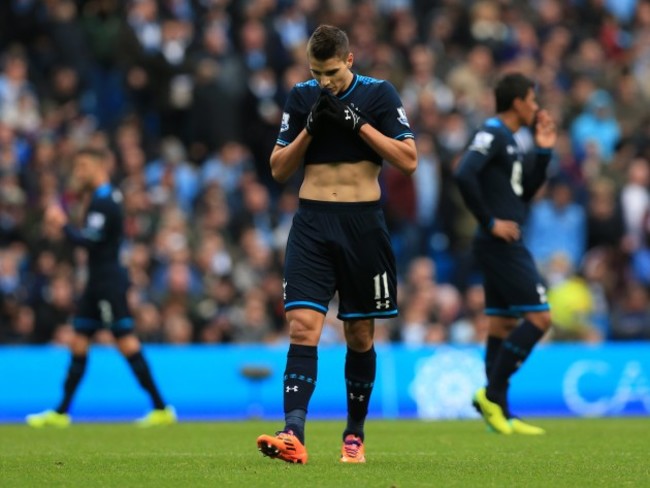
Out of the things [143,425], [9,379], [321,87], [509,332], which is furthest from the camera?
[9,379]

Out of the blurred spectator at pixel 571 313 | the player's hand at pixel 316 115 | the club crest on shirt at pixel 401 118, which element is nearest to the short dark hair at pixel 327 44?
the player's hand at pixel 316 115

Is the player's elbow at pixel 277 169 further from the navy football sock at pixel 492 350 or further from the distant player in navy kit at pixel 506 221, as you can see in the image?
the navy football sock at pixel 492 350

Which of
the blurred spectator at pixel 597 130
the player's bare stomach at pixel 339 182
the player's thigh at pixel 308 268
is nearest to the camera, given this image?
the player's thigh at pixel 308 268

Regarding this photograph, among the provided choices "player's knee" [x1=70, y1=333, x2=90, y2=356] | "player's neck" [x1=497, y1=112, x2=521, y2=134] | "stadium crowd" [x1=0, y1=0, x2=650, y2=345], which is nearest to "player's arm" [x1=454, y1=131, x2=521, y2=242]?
"player's neck" [x1=497, y1=112, x2=521, y2=134]

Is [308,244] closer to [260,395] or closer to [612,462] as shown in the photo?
[612,462]

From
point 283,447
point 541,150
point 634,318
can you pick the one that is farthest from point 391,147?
point 634,318

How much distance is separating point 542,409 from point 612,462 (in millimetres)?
7979

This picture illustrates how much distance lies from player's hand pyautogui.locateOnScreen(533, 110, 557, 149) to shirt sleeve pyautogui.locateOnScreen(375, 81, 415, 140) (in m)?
3.32

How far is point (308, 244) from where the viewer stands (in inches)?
325

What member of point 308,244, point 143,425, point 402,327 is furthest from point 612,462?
point 402,327

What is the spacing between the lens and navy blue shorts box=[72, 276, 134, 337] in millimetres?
13242

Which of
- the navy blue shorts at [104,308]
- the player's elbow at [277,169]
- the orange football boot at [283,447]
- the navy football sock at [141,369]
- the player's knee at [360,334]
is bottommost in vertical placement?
the orange football boot at [283,447]

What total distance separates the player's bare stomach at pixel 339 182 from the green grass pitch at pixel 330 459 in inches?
62.4

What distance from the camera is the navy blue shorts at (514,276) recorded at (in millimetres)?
11492
